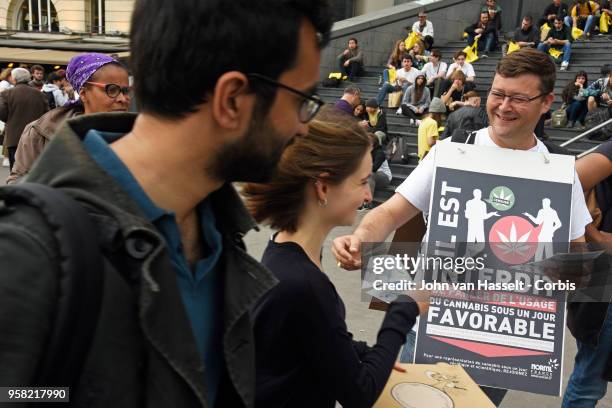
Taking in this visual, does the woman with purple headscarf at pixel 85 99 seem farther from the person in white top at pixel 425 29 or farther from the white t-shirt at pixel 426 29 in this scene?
the white t-shirt at pixel 426 29

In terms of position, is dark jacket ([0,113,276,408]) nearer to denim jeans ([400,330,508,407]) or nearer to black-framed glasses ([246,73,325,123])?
black-framed glasses ([246,73,325,123])

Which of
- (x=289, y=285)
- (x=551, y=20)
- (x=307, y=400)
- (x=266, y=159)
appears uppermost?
(x=551, y=20)

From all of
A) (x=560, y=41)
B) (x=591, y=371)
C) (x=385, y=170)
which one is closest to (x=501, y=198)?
(x=591, y=371)

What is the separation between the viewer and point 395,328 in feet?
5.56

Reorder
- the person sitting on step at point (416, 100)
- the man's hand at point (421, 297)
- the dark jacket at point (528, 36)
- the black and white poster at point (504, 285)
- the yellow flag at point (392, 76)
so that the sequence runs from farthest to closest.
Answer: the dark jacket at point (528, 36) → the yellow flag at point (392, 76) → the person sitting on step at point (416, 100) → the black and white poster at point (504, 285) → the man's hand at point (421, 297)

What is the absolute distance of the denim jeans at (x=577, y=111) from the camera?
10.4m

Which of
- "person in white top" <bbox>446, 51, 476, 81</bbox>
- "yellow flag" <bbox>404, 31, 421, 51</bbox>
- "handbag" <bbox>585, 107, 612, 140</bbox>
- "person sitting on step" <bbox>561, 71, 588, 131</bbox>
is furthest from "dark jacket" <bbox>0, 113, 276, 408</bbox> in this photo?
"yellow flag" <bbox>404, 31, 421, 51</bbox>

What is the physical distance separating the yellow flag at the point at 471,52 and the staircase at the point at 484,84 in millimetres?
234

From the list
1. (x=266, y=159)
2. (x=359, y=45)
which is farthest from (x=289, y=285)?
(x=359, y=45)

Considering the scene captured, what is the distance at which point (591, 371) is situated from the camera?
2691 millimetres

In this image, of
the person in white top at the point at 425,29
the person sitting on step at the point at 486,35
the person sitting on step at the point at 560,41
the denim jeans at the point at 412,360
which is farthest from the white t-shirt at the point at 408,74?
the denim jeans at the point at 412,360

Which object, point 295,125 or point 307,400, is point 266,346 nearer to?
point 307,400

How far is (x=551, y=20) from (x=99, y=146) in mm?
15831

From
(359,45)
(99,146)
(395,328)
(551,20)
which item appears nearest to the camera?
(99,146)
